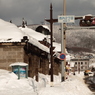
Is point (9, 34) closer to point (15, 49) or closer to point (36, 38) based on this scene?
point (15, 49)

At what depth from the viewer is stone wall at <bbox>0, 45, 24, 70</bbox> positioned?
22094mm

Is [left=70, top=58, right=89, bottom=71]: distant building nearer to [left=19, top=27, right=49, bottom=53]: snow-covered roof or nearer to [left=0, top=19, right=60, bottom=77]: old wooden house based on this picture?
[left=19, top=27, right=49, bottom=53]: snow-covered roof

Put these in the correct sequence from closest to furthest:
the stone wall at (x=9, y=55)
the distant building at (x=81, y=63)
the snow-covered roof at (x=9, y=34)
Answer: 1. the stone wall at (x=9, y=55)
2. the snow-covered roof at (x=9, y=34)
3. the distant building at (x=81, y=63)

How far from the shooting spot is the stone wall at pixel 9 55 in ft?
72.5

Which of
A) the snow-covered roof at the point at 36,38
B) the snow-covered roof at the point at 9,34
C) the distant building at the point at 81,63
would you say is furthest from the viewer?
the distant building at the point at 81,63

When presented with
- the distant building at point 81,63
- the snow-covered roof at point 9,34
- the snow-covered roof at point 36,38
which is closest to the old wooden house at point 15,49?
the snow-covered roof at point 9,34

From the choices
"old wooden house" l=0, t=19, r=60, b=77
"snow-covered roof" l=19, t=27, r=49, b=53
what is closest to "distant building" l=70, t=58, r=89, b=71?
"snow-covered roof" l=19, t=27, r=49, b=53

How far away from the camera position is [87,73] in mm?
68500

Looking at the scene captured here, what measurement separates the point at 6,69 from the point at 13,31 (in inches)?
168

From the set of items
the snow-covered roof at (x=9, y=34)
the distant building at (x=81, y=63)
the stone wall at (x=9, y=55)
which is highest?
the snow-covered roof at (x=9, y=34)

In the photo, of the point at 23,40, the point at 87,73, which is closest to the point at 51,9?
the point at 23,40

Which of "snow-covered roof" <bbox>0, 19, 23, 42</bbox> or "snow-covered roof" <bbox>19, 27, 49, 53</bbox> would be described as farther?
"snow-covered roof" <bbox>19, 27, 49, 53</bbox>

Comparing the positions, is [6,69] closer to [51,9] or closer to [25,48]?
[25,48]

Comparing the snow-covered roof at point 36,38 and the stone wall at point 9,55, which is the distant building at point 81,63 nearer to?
the snow-covered roof at point 36,38
